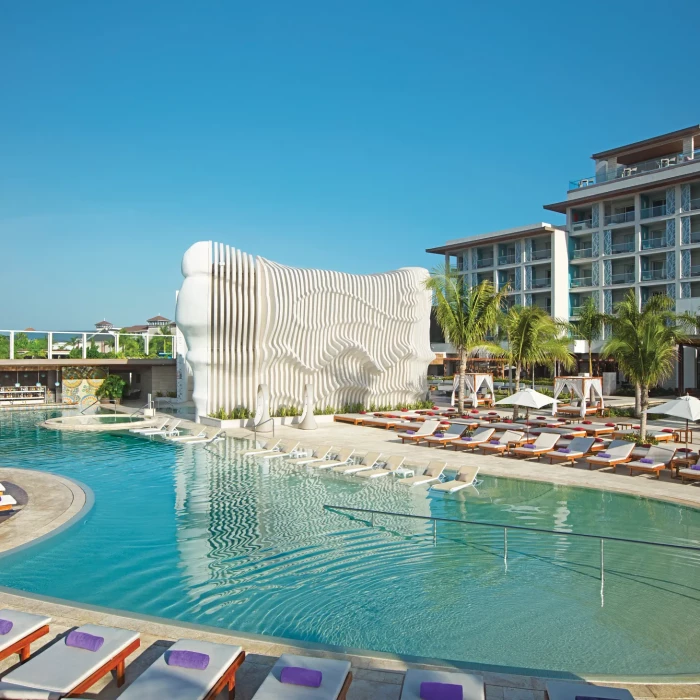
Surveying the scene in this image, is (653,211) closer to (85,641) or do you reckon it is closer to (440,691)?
(440,691)

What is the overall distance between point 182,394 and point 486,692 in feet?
101

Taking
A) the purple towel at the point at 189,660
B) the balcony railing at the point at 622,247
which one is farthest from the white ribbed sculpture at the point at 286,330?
the balcony railing at the point at 622,247

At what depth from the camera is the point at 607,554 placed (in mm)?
10086

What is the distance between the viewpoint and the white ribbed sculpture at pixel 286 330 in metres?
25.0

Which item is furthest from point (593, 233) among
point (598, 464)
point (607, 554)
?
point (607, 554)

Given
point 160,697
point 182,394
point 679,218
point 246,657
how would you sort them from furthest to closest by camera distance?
point 679,218, point 182,394, point 246,657, point 160,697

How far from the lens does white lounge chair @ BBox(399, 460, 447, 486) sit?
14375mm

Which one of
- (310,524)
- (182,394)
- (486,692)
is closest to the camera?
(486,692)

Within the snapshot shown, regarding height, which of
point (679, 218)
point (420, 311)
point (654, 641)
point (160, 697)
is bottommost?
point (654, 641)

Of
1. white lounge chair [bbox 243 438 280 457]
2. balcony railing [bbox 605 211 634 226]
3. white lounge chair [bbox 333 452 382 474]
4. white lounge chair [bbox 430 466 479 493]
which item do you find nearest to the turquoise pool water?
white lounge chair [bbox 430 466 479 493]

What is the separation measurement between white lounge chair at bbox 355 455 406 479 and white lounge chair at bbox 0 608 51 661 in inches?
379

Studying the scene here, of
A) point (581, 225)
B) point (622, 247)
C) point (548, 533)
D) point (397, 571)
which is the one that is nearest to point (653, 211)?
point (622, 247)

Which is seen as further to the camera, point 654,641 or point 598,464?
point 598,464

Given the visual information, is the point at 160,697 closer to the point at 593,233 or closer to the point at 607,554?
the point at 607,554
